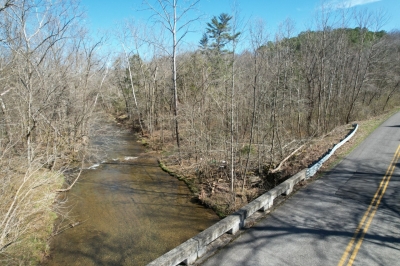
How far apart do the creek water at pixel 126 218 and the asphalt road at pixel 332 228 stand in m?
3.73

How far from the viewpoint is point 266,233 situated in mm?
6641

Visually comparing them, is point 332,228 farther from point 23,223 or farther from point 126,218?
point 23,223

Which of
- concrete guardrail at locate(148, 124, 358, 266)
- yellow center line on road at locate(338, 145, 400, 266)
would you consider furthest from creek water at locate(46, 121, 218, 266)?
yellow center line on road at locate(338, 145, 400, 266)

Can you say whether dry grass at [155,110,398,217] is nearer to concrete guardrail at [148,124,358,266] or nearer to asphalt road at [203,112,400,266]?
asphalt road at [203,112,400,266]

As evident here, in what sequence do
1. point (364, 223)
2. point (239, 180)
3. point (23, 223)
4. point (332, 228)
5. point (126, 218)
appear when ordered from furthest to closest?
point (239, 180) < point (126, 218) < point (23, 223) < point (364, 223) < point (332, 228)

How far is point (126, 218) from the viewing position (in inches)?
424

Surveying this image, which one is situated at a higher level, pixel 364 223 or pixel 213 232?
pixel 213 232

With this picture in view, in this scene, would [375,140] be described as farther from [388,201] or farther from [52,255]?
[52,255]

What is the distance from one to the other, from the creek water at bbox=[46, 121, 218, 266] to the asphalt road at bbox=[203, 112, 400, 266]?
12.3 feet

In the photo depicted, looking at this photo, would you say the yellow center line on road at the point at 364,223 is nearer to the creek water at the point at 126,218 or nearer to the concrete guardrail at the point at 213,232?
the concrete guardrail at the point at 213,232

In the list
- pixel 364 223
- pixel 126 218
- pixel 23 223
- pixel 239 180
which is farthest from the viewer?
pixel 239 180

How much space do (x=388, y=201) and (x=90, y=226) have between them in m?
11.2

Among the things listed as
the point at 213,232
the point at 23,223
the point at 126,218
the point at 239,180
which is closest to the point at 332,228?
the point at 213,232

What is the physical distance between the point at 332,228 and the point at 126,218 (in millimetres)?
8059
